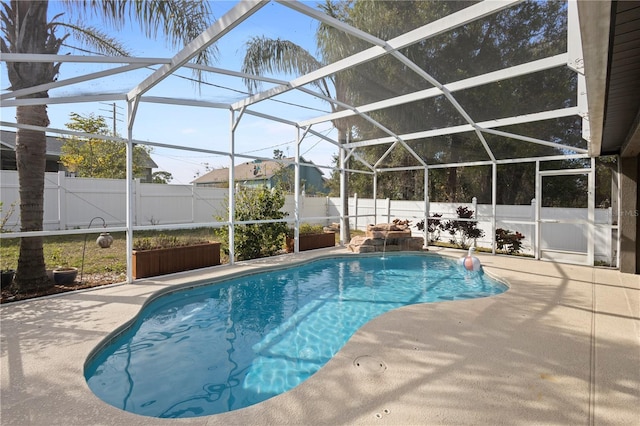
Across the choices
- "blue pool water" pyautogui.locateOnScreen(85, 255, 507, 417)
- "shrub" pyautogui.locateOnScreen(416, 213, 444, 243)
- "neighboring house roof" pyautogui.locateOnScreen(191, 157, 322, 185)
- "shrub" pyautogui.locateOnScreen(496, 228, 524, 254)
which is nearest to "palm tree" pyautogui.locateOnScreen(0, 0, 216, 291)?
"blue pool water" pyautogui.locateOnScreen(85, 255, 507, 417)

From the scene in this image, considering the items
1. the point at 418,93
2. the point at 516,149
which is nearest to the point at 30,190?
the point at 418,93

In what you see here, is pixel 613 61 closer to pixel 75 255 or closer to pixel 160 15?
pixel 160 15

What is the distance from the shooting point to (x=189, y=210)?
1383 centimetres

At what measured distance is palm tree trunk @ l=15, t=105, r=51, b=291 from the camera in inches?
199

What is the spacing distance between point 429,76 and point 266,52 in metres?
4.23

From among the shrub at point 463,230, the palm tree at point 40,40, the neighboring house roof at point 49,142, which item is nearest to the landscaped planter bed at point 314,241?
the shrub at point 463,230

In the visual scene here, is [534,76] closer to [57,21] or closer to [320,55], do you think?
[320,55]

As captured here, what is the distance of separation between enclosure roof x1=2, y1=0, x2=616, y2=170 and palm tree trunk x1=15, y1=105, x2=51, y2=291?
46 centimetres

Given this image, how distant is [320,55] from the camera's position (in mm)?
5832

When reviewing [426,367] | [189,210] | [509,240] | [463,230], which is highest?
[189,210]

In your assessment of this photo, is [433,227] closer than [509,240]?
No

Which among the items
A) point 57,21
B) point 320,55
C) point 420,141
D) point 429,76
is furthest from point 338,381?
point 420,141

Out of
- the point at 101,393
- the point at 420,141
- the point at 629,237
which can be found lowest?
the point at 101,393

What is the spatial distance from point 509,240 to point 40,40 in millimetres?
11324
